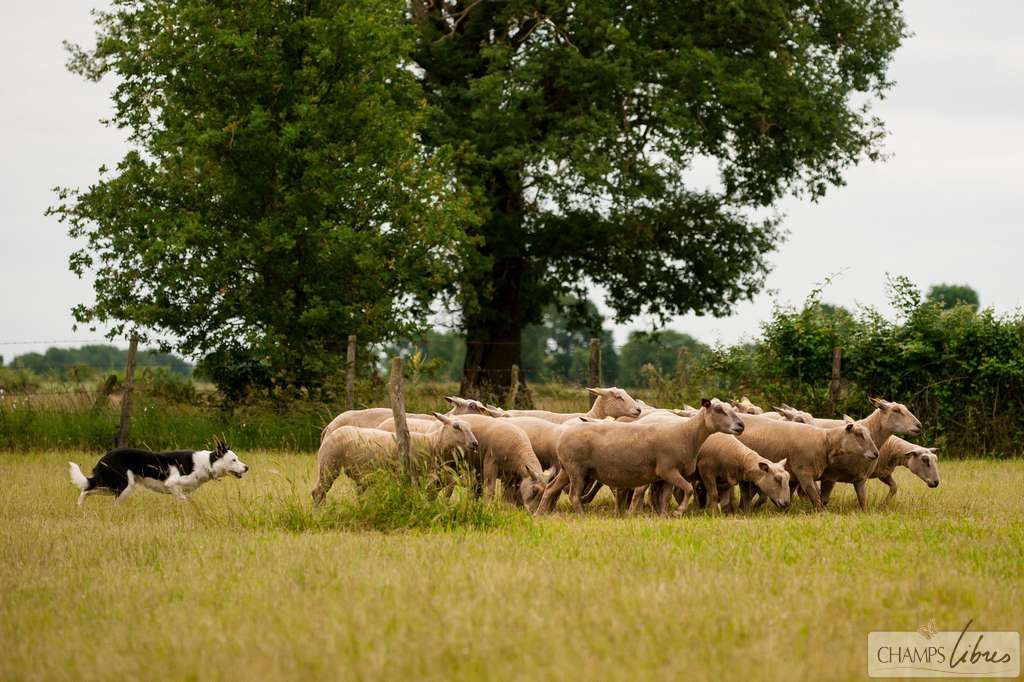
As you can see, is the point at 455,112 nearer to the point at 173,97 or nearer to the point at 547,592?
the point at 173,97

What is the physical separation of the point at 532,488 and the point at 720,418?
215 cm

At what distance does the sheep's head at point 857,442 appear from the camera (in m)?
14.1

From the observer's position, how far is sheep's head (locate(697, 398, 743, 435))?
43.9 feet

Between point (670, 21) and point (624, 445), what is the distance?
62.1 feet

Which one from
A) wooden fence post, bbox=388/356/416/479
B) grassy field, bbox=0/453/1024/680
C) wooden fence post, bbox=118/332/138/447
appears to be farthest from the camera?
wooden fence post, bbox=118/332/138/447

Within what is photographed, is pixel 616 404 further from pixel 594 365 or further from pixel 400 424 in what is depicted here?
pixel 594 365

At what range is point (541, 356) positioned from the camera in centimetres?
10638

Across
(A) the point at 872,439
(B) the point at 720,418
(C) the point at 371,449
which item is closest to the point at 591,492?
(B) the point at 720,418

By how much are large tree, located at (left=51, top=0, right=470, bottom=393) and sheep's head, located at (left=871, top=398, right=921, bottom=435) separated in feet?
41.3

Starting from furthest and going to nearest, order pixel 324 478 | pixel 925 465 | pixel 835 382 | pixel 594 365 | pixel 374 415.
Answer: pixel 594 365, pixel 835 382, pixel 374 415, pixel 925 465, pixel 324 478

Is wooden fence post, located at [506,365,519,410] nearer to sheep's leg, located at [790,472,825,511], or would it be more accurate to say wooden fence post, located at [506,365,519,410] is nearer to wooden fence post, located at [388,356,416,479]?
sheep's leg, located at [790,472,825,511]

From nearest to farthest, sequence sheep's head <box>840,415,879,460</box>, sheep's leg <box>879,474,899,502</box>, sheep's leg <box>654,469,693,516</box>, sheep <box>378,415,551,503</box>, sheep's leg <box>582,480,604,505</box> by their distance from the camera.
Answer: sheep's leg <box>654,469,693,516</box> → sheep <box>378,415,551,503</box> → sheep's head <box>840,415,879,460</box> → sheep's leg <box>582,480,604,505</box> → sheep's leg <box>879,474,899,502</box>

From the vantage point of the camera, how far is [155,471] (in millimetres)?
14516

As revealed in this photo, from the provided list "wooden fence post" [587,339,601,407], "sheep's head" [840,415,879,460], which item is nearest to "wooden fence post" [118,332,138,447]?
"wooden fence post" [587,339,601,407]
